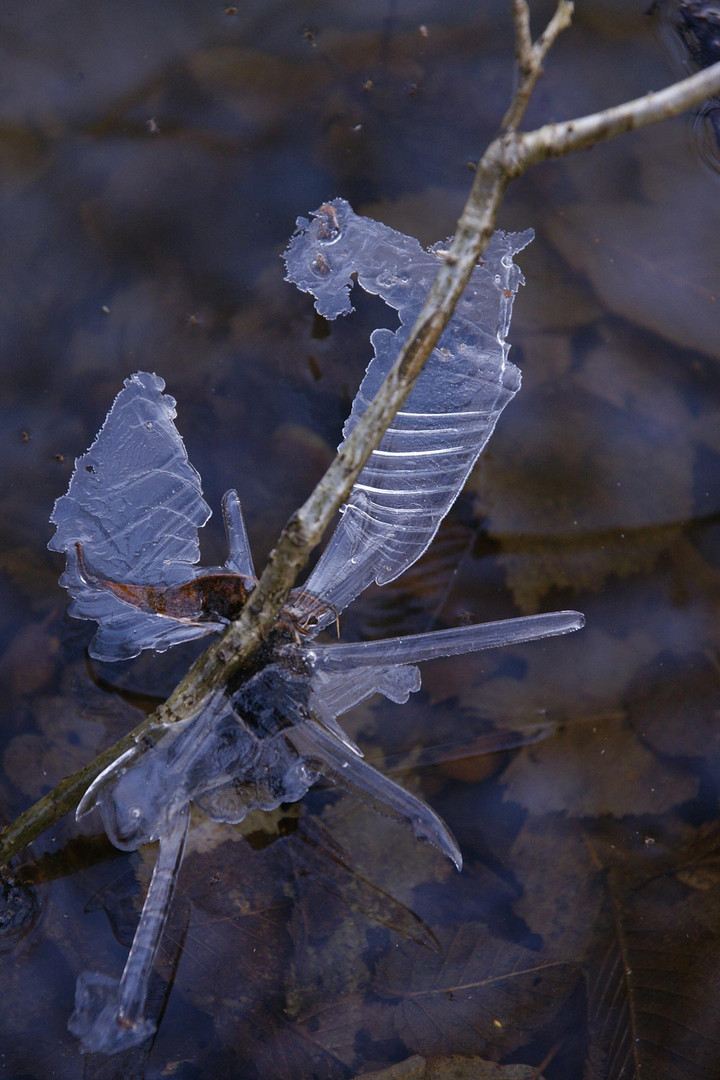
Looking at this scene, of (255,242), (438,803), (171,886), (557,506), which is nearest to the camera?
(171,886)

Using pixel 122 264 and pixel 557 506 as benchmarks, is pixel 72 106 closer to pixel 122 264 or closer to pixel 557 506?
pixel 122 264

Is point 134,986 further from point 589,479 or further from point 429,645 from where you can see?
point 589,479

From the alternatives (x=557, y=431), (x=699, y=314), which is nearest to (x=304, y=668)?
(x=557, y=431)

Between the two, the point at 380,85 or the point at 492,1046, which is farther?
the point at 380,85

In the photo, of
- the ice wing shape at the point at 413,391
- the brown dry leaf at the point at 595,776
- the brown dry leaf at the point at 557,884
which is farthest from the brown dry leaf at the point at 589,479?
the brown dry leaf at the point at 557,884

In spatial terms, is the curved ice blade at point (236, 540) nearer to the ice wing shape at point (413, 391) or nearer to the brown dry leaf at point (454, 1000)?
the ice wing shape at point (413, 391)

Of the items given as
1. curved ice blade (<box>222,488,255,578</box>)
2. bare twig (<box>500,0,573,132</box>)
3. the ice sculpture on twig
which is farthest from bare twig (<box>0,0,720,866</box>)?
curved ice blade (<box>222,488,255,578</box>)

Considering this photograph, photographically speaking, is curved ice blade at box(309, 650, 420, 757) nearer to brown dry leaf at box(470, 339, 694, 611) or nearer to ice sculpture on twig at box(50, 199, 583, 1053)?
ice sculpture on twig at box(50, 199, 583, 1053)
